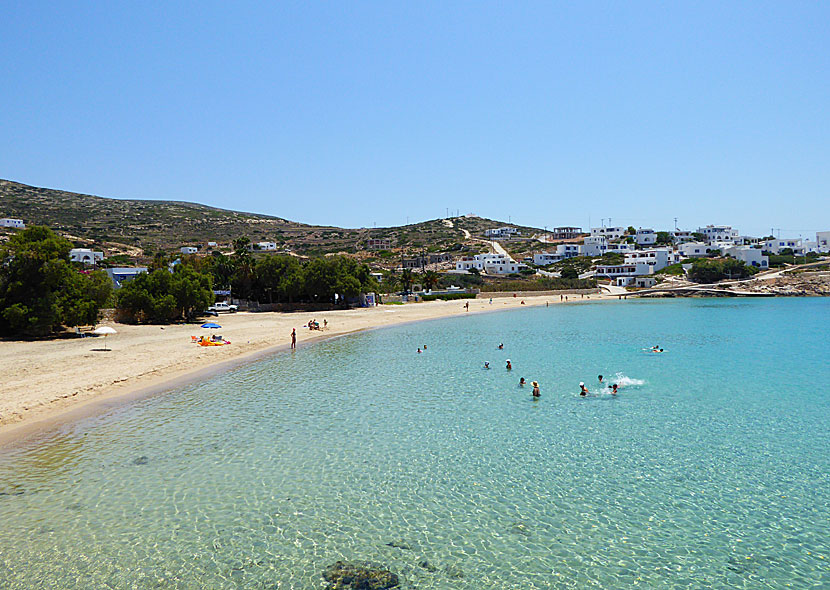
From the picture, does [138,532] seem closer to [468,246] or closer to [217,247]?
[217,247]

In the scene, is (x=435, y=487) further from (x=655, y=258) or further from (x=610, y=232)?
(x=610, y=232)

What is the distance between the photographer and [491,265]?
12681 centimetres

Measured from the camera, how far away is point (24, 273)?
119 ft

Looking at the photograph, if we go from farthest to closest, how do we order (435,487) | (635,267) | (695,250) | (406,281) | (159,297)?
(695,250), (635,267), (406,281), (159,297), (435,487)

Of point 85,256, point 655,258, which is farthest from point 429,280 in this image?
point 655,258

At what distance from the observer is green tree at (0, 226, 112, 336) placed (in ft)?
118

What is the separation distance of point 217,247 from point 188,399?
109 metres

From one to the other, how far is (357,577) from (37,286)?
120 ft

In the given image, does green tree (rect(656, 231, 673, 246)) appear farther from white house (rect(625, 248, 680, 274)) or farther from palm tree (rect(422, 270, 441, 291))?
palm tree (rect(422, 270, 441, 291))

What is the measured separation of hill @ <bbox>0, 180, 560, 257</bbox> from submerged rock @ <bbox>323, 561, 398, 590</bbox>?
4318 inches

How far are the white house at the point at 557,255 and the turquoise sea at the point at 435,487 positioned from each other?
117m

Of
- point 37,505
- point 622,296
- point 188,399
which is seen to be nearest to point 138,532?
point 37,505

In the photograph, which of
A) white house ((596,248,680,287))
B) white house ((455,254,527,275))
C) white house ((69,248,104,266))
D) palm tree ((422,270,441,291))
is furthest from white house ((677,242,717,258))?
white house ((69,248,104,266))

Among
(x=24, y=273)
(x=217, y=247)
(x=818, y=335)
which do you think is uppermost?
(x=217, y=247)
